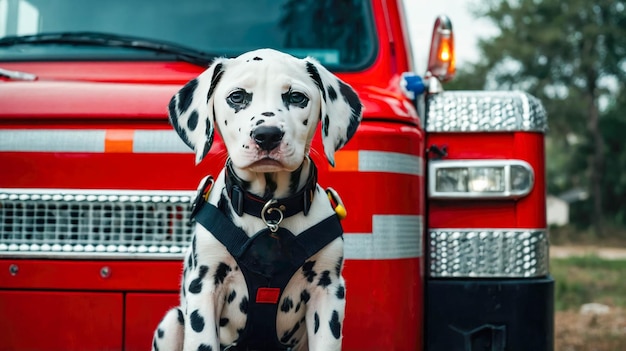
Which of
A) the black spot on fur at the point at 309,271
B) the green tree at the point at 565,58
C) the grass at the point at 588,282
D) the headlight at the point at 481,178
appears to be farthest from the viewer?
the green tree at the point at 565,58

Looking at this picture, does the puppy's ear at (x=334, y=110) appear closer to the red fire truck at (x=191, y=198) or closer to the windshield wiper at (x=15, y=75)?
the red fire truck at (x=191, y=198)

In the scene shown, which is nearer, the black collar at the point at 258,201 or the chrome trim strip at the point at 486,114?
the black collar at the point at 258,201

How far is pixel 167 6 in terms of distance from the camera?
354 cm

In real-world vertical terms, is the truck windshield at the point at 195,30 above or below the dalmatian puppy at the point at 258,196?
above

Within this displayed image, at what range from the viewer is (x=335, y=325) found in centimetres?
238

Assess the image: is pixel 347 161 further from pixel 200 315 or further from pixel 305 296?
pixel 200 315

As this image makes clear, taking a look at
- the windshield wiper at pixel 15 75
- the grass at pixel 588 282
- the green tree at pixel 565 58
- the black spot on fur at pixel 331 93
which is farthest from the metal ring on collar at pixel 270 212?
the green tree at pixel 565 58

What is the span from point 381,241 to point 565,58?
33190 millimetres

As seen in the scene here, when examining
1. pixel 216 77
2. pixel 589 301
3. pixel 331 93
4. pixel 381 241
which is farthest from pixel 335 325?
pixel 589 301

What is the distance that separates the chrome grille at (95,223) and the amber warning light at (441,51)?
1.20 meters

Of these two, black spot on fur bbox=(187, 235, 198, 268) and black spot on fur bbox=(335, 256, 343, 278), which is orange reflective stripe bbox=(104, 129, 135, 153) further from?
black spot on fur bbox=(335, 256, 343, 278)

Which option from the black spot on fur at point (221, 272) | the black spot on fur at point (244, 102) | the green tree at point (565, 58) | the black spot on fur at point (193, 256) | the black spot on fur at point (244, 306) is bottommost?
the black spot on fur at point (244, 306)

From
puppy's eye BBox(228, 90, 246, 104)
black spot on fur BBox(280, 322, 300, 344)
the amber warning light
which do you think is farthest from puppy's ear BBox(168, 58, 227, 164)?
the amber warning light

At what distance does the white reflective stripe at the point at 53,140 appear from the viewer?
2.82 meters
